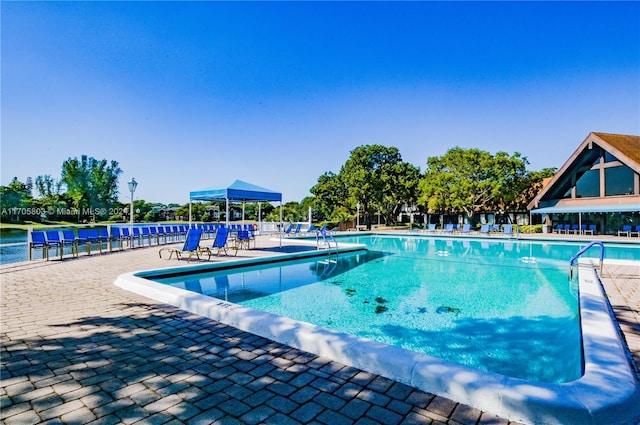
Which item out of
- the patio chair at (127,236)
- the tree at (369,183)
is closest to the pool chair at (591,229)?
the tree at (369,183)

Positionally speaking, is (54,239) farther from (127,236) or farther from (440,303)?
(440,303)

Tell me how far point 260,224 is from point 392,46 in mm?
13502

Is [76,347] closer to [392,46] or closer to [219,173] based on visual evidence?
[392,46]

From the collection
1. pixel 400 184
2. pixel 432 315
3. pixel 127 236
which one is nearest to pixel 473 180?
pixel 400 184

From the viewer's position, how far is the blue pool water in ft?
14.9

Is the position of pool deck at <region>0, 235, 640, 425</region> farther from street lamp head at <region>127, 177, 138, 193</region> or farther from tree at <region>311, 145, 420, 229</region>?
tree at <region>311, 145, 420, 229</region>

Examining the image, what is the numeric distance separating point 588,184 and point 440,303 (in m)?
24.3

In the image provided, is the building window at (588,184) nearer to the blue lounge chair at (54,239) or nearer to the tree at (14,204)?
the blue lounge chair at (54,239)

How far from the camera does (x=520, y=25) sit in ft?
41.2

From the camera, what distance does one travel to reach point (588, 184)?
2412 centimetres

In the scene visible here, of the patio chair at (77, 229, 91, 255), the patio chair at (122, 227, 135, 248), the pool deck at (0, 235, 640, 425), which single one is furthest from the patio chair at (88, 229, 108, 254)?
the pool deck at (0, 235, 640, 425)

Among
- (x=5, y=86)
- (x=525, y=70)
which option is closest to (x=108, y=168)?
(x=5, y=86)

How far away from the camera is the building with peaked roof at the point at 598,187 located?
2131cm

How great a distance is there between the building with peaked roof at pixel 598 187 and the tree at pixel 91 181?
4887 cm
